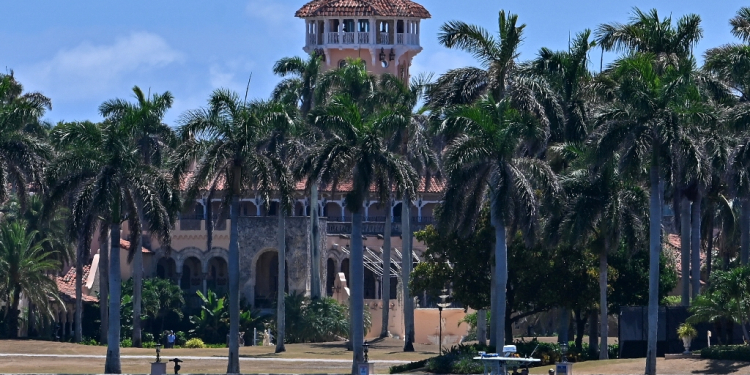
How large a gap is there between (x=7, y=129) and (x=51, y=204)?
3.85m

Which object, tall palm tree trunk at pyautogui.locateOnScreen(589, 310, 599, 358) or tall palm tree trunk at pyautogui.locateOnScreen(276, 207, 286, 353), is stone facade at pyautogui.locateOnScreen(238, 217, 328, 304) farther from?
tall palm tree trunk at pyautogui.locateOnScreen(589, 310, 599, 358)

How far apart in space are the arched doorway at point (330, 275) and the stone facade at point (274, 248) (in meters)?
3.01

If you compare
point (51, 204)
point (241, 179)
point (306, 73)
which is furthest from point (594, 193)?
point (306, 73)

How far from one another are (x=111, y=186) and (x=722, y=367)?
70.5ft

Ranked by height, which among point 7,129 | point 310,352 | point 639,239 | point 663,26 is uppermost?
point 663,26

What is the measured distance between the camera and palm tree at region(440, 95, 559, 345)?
53.4 meters

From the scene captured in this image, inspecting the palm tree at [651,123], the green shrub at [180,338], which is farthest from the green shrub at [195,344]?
the palm tree at [651,123]

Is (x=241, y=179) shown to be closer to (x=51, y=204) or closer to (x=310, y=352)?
(x=51, y=204)

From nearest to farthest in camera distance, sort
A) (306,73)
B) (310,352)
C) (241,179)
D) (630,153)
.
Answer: (630,153), (241,179), (310,352), (306,73)

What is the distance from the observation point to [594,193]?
187ft

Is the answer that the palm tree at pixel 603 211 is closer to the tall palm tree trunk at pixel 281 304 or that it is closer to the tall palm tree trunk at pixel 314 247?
the tall palm tree trunk at pixel 281 304

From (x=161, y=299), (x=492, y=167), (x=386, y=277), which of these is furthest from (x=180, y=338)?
(x=492, y=167)

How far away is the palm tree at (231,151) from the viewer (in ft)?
180

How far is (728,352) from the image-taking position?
2111 inches
